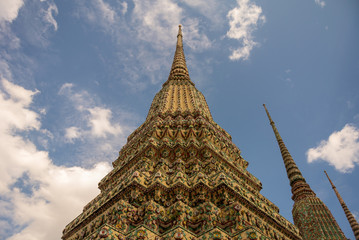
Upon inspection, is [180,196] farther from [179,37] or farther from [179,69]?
[179,37]

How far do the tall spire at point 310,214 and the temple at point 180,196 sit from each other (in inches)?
179

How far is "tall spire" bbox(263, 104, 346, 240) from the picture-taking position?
14867mm

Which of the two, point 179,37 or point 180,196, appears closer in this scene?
point 180,196

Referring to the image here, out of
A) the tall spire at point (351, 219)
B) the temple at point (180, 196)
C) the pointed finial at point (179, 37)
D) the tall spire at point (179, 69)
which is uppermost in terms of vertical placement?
the pointed finial at point (179, 37)

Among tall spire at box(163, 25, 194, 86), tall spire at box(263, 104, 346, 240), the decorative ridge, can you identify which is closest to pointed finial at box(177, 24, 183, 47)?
tall spire at box(163, 25, 194, 86)

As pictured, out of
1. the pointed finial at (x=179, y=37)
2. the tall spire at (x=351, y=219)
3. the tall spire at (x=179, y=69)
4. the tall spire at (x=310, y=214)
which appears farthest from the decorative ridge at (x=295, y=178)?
the pointed finial at (x=179, y=37)

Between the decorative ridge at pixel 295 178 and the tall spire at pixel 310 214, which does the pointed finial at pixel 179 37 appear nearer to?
the decorative ridge at pixel 295 178

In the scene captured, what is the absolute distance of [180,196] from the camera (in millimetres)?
8664

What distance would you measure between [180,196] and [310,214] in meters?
10.7

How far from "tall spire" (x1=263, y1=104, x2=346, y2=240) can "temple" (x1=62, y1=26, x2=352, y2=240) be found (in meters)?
4.54

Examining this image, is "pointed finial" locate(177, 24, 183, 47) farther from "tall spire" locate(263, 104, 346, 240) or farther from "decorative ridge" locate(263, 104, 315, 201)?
"tall spire" locate(263, 104, 346, 240)

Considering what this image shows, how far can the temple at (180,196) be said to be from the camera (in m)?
7.66

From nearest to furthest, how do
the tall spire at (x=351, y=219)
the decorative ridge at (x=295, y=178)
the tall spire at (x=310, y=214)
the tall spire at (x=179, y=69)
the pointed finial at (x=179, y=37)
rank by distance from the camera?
the tall spire at (x=310, y=214)
the decorative ridge at (x=295, y=178)
the tall spire at (x=179, y=69)
the tall spire at (x=351, y=219)
the pointed finial at (x=179, y=37)

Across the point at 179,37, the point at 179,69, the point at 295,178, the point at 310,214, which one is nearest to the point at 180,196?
the point at 310,214
